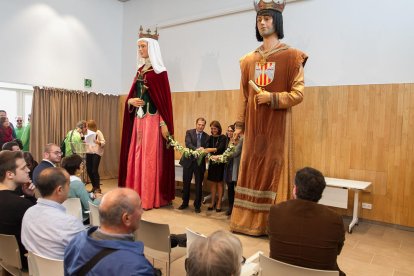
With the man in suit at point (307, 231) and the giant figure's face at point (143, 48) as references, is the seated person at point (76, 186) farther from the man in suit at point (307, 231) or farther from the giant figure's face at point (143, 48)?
the giant figure's face at point (143, 48)

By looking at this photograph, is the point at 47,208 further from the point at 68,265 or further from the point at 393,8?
the point at 393,8

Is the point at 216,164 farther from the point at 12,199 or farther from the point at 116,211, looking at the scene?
the point at 116,211

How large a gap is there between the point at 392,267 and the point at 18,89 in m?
7.33

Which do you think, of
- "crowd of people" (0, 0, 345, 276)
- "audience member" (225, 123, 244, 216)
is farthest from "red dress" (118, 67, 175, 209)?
"audience member" (225, 123, 244, 216)

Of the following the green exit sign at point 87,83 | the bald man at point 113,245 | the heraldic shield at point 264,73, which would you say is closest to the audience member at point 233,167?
the heraldic shield at point 264,73

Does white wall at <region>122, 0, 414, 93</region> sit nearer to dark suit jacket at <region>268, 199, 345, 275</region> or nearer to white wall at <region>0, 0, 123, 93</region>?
white wall at <region>0, 0, 123, 93</region>

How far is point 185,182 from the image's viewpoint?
547 cm

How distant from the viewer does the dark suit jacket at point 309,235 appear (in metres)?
1.91

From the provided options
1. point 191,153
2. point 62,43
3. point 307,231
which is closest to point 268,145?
point 191,153

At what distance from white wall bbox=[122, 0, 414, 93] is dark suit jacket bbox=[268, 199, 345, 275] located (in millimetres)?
3643

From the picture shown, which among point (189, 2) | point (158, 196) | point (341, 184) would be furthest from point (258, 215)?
point (189, 2)

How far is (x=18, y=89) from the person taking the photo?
7168 millimetres

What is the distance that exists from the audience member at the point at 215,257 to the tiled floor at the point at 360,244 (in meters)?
2.05

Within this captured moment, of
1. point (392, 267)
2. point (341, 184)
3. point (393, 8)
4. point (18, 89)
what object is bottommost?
point (392, 267)
